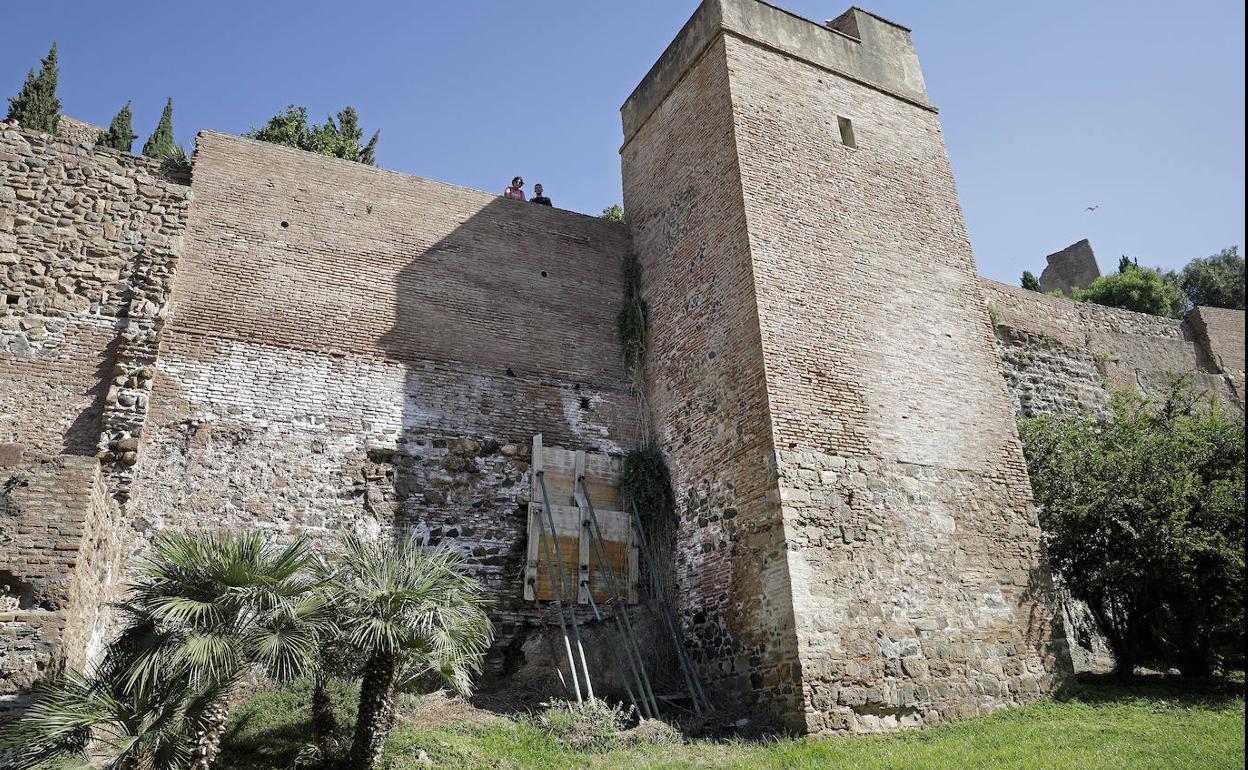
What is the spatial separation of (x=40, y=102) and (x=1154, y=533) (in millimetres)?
28484

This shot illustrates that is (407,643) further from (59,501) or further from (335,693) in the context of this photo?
(59,501)

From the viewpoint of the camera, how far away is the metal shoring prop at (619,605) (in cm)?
939

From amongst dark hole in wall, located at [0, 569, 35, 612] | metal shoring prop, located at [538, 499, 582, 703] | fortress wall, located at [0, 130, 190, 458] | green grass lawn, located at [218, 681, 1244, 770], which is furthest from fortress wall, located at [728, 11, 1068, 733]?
fortress wall, located at [0, 130, 190, 458]

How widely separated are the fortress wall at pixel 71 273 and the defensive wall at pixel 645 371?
0.03 meters

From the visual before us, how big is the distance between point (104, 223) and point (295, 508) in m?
4.35

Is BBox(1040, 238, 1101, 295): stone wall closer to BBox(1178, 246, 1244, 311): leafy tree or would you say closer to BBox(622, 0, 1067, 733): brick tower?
BBox(1178, 246, 1244, 311): leafy tree

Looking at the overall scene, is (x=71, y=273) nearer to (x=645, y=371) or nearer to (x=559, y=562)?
(x=559, y=562)

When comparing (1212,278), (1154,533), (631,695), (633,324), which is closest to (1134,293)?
(1212,278)

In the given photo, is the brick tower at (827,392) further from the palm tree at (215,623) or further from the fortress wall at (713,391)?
the palm tree at (215,623)

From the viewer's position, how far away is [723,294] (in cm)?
1092

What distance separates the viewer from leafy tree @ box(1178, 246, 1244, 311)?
96.0ft

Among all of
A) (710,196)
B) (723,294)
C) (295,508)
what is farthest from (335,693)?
(710,196)

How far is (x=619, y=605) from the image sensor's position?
35.0 ft

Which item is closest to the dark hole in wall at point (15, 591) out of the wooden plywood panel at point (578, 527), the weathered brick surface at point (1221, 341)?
the wooden plywood panel at point (578, 527)
